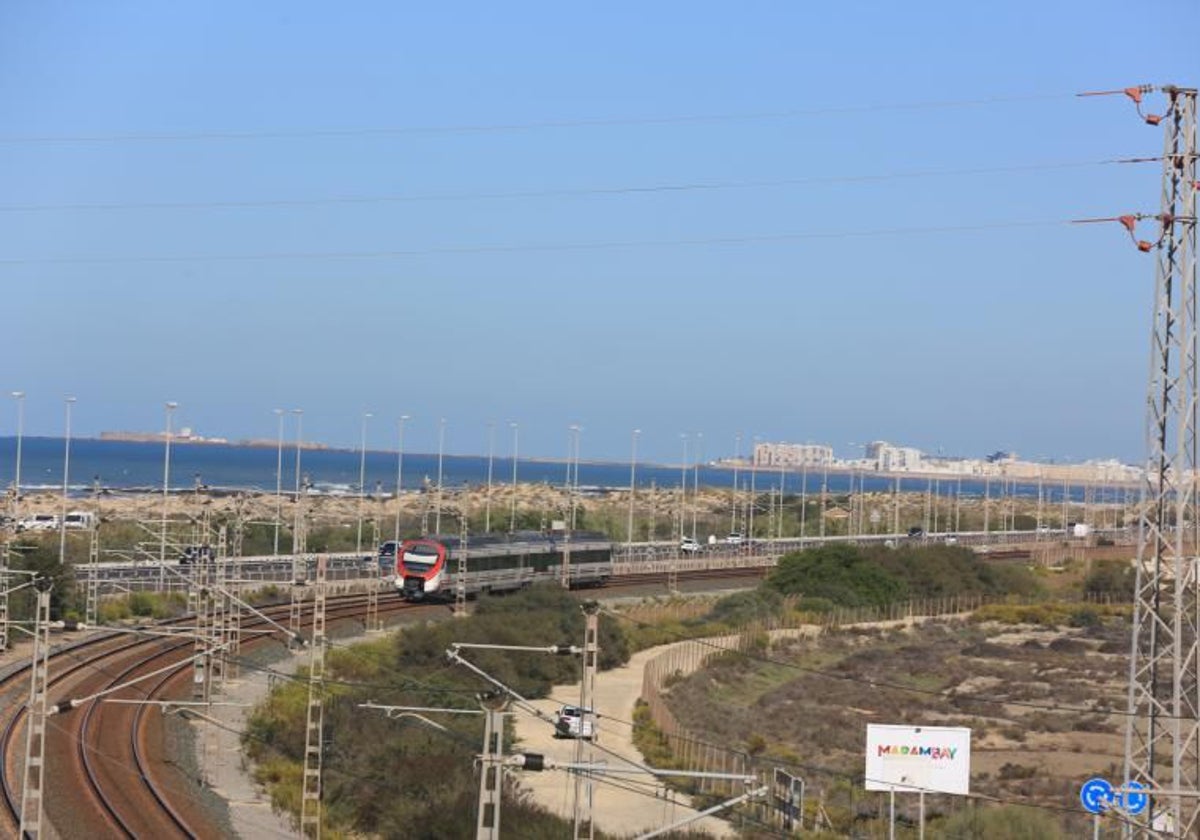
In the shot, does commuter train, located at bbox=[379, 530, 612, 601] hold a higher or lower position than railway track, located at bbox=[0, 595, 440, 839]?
higher

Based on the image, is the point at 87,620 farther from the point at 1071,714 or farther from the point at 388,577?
the point at 1071,714

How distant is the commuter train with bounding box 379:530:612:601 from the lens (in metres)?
64.4

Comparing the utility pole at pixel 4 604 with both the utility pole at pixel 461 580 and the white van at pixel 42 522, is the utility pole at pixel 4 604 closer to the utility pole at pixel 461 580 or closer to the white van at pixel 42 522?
the utility pole at pixel 461 580

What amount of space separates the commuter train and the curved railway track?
1130 cm

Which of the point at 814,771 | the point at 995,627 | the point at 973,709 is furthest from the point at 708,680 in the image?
the point at 995,627

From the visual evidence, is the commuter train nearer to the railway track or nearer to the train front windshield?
the train front windshield

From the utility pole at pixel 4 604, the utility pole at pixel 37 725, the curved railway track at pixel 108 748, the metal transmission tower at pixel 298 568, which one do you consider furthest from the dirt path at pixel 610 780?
the utility pole at pixel 4 604

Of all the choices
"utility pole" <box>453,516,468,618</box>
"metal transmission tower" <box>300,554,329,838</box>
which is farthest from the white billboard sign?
"utility pole" <box>453,516,468,618</box>

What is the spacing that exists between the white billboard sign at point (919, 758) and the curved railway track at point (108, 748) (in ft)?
41.2

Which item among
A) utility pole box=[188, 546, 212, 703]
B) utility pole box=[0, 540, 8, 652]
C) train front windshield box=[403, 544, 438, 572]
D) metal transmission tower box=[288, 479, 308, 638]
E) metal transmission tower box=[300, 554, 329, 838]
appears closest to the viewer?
metal transmission tower box=[300, 554, 329, 838]

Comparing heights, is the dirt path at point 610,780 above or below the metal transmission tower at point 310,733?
below

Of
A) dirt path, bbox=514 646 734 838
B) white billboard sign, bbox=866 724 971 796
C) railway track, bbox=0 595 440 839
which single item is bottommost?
dirt path, bbox=514 646 734 838

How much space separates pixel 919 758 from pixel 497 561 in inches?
1473

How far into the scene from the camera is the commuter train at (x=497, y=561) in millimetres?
64375
